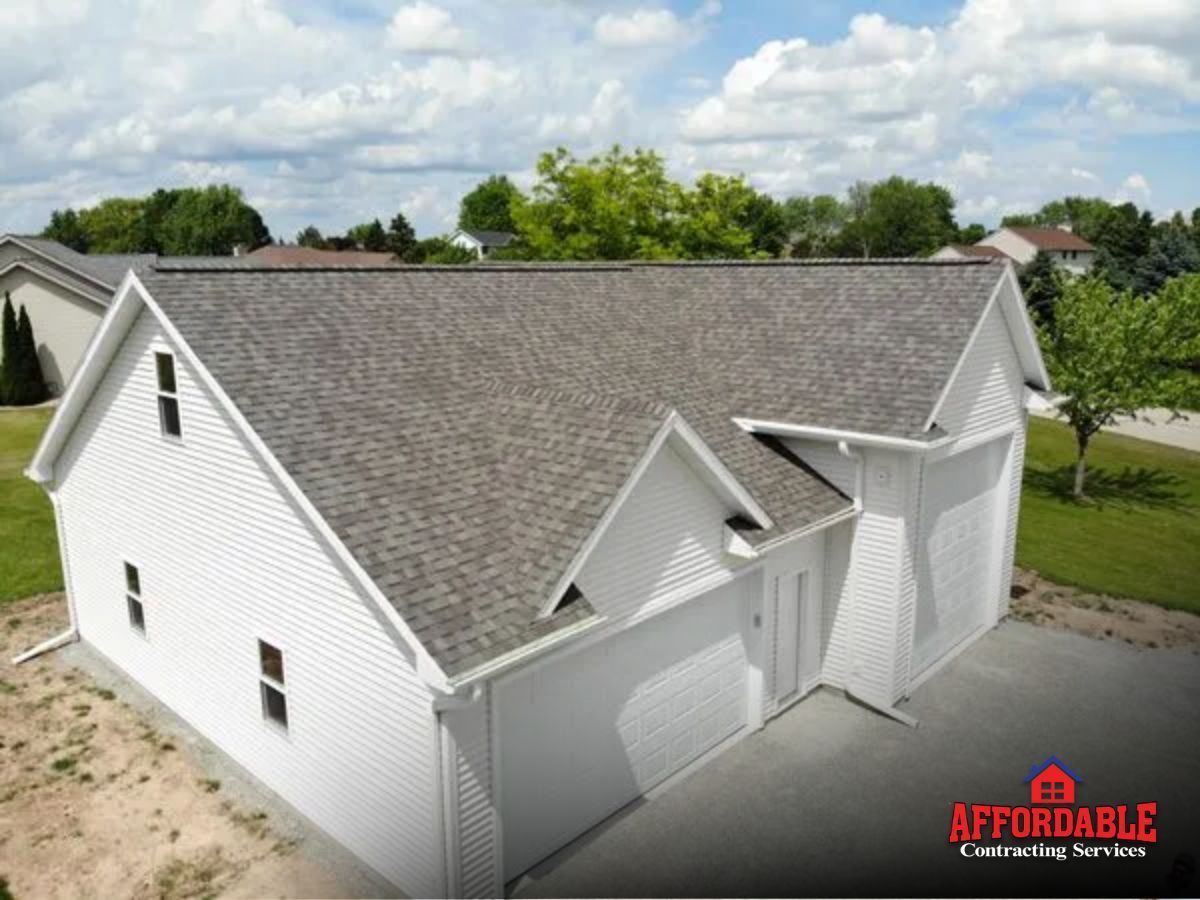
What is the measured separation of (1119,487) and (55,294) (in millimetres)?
42103

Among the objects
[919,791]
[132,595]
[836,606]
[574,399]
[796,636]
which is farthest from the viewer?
[836,606]

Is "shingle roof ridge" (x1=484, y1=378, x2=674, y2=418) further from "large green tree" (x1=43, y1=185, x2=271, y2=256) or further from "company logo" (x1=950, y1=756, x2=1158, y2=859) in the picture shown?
"large green tree" (x1=43, y1=185, x2=271, y2=256)

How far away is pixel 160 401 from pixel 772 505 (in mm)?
8533

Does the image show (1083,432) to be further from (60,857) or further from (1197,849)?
(60,857)

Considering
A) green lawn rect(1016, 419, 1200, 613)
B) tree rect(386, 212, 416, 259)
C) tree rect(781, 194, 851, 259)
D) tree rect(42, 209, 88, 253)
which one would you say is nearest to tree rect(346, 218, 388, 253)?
tree rect(386, 212, 416, 259)

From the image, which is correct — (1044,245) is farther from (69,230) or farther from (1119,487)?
(69,230)

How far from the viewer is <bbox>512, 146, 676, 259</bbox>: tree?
38.3 m

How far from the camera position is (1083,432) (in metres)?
27.6

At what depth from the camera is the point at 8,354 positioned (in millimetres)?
38875

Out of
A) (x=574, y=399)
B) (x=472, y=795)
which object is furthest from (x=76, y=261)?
(x=472, y=795)

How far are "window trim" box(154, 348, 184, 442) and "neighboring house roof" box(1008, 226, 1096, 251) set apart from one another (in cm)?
9027

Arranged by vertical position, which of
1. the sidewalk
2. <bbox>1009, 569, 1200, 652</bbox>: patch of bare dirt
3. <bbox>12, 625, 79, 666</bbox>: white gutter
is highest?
<bbox>12, 625, 79, 666</bbox>: white gutter

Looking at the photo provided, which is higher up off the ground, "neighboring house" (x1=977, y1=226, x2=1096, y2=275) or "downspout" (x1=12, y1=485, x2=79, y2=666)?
"neighboring house" (x1=977, y1=226, x2=1096, y2=275)

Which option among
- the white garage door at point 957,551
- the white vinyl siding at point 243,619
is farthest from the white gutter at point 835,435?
the white vinyl siding at point 243,619
